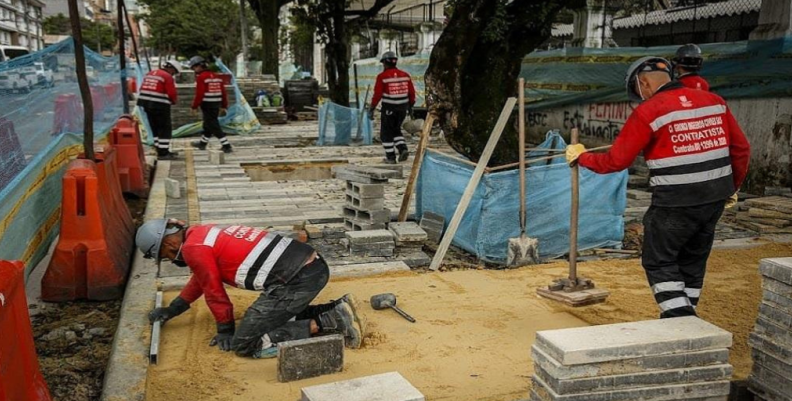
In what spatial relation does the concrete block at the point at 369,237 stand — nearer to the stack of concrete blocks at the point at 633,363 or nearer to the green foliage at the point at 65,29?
the stack of concrete blocks at the point at 633,363

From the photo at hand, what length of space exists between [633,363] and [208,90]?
1108 cm

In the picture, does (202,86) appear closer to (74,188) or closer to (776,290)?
(74,188)

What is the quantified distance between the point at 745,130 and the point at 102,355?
9.46m

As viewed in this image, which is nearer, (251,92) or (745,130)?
(745,130)

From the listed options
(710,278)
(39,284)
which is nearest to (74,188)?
(39,284)

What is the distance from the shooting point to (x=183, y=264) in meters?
4.45

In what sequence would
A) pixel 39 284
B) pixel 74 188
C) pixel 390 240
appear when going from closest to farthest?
pixel 74 188 < pixel 39 284 < pixel 390 240

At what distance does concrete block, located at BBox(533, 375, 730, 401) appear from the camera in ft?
10.4

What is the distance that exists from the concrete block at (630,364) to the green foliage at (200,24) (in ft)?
142

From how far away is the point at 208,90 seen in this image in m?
12.9

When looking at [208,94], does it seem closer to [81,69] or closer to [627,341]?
[81,69]

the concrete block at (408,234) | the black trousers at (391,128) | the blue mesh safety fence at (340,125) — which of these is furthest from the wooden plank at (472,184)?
the blue mesh safety fence at (340,125)

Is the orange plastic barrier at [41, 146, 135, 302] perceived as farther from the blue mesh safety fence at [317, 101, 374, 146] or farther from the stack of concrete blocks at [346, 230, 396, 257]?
the blue mesh safety fence at [317, 101, 374, 146]

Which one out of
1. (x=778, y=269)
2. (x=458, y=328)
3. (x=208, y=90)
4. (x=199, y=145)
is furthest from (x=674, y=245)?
(x=199, y=145)
